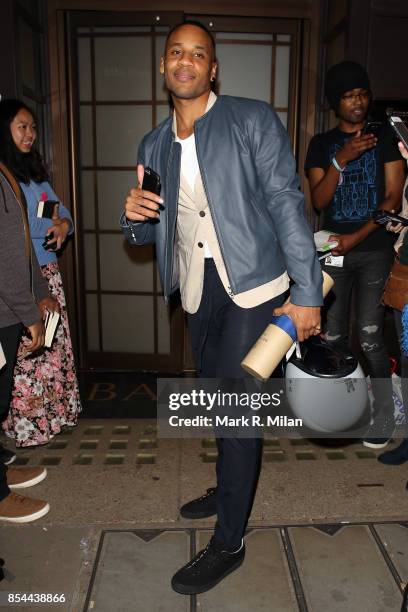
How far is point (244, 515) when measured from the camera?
195cm

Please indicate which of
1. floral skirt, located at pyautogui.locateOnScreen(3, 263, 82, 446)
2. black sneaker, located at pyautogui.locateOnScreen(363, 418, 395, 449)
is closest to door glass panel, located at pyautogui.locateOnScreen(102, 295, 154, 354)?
floral skirt, located at pyautogui.locateOnScreen(3, 263, 82, 446)

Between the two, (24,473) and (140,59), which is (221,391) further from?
(140,59)

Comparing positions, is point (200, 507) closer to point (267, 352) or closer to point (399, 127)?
point (267, 352)

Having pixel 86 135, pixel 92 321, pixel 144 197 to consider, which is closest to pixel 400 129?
pixel 144 197

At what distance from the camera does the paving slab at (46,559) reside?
188 cm

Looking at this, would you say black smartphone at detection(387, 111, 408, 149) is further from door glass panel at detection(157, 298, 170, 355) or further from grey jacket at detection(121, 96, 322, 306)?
door glass panel at detection(157, 298, 170, 355)

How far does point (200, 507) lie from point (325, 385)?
0.86m

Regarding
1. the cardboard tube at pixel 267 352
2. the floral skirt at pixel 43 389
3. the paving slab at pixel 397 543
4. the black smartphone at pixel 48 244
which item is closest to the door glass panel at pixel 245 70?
the black smartphone at pixel 48 244

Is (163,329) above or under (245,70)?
under

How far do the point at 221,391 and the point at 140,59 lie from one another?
9.61 ft

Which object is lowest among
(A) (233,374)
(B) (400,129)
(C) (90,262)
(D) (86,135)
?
(A) (233,374)

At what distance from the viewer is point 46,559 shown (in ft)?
A: 6.68

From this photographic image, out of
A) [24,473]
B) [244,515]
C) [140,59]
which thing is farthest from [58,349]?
[140,59]

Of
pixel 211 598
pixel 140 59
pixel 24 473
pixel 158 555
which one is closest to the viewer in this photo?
pixel 211 598
